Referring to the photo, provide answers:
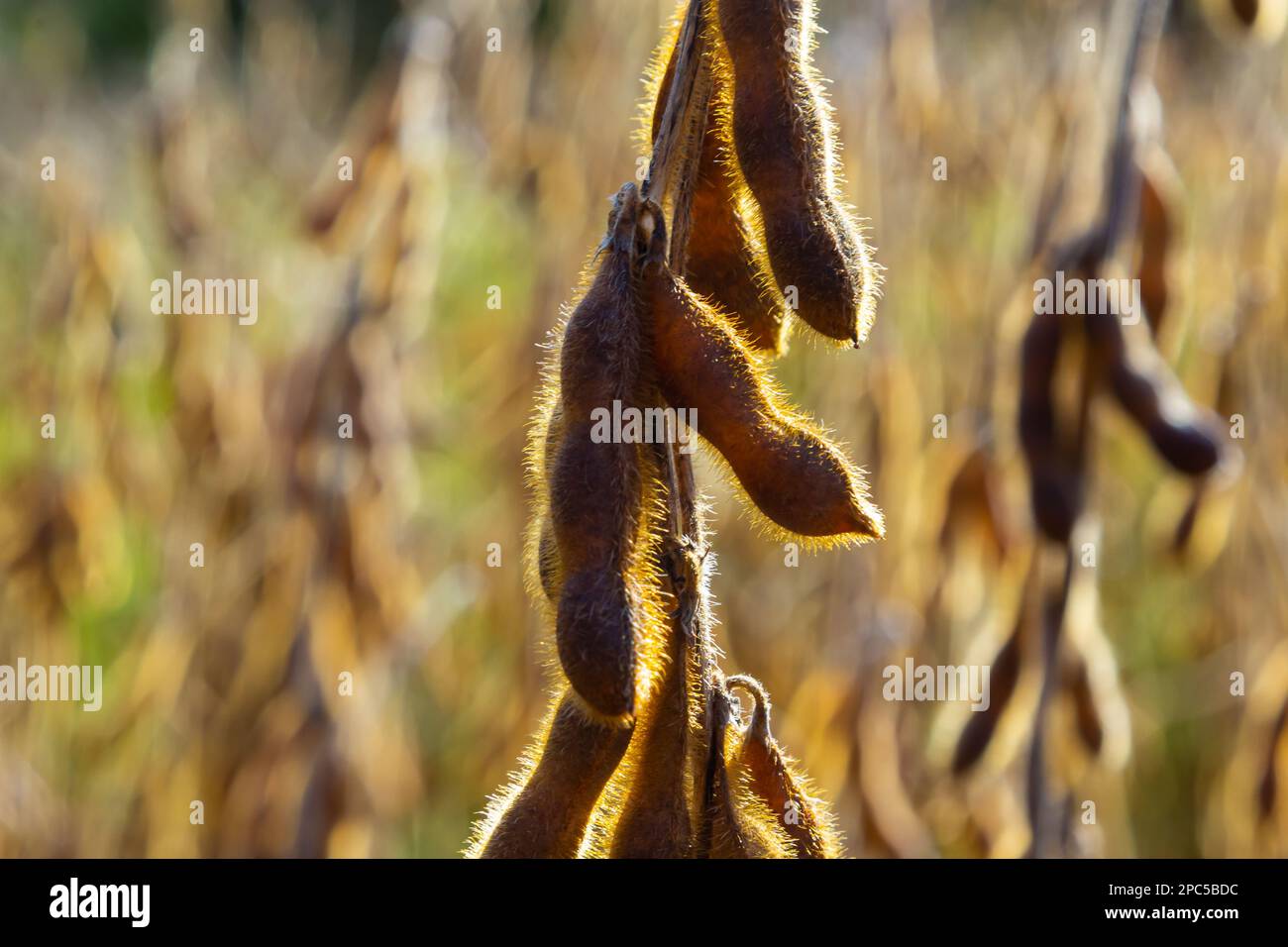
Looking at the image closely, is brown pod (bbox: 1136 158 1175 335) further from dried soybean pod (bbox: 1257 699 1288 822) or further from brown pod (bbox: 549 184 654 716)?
brown pod (bbox: 549 184 654 716)

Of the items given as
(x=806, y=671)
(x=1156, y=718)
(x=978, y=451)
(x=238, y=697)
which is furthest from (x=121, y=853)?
(x=1156, y=718)

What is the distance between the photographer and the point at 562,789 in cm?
105

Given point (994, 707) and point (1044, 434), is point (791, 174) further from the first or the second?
point (994, 707)

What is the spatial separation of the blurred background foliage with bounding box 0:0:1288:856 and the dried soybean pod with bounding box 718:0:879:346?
1263mm

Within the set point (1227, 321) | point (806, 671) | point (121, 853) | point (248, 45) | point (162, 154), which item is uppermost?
point (248, 45)

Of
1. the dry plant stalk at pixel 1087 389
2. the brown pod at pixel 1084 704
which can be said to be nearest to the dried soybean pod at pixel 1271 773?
the brown pod at pixel 1084 704

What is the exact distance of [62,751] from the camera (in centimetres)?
369

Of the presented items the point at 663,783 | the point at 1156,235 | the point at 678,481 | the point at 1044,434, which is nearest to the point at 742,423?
the point at 678,481

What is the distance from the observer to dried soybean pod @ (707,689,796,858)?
1045 mm

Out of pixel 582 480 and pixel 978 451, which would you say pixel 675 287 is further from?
pixel 978 451

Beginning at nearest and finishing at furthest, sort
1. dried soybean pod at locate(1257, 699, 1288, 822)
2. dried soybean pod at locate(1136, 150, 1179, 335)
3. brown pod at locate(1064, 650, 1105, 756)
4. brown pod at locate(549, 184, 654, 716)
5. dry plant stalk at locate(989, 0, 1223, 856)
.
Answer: brown pod at locate(549, 184, 654, 716)
dry plant stalk at locate(989, 0, 1223, 856)
dried soybean pod at locate(1136, 150, 1179, 335)
brown pod at locate(1064, 650, 1105, 756)
dried soybean pod at locate(1257, 699, 1288, 822)

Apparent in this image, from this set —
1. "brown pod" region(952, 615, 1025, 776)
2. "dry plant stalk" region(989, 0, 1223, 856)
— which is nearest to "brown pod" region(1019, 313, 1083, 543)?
"dry plant stalk" region(989, 0, 1223, 856)

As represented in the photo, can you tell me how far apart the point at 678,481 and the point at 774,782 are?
274mm

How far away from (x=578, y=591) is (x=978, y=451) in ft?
5.98
